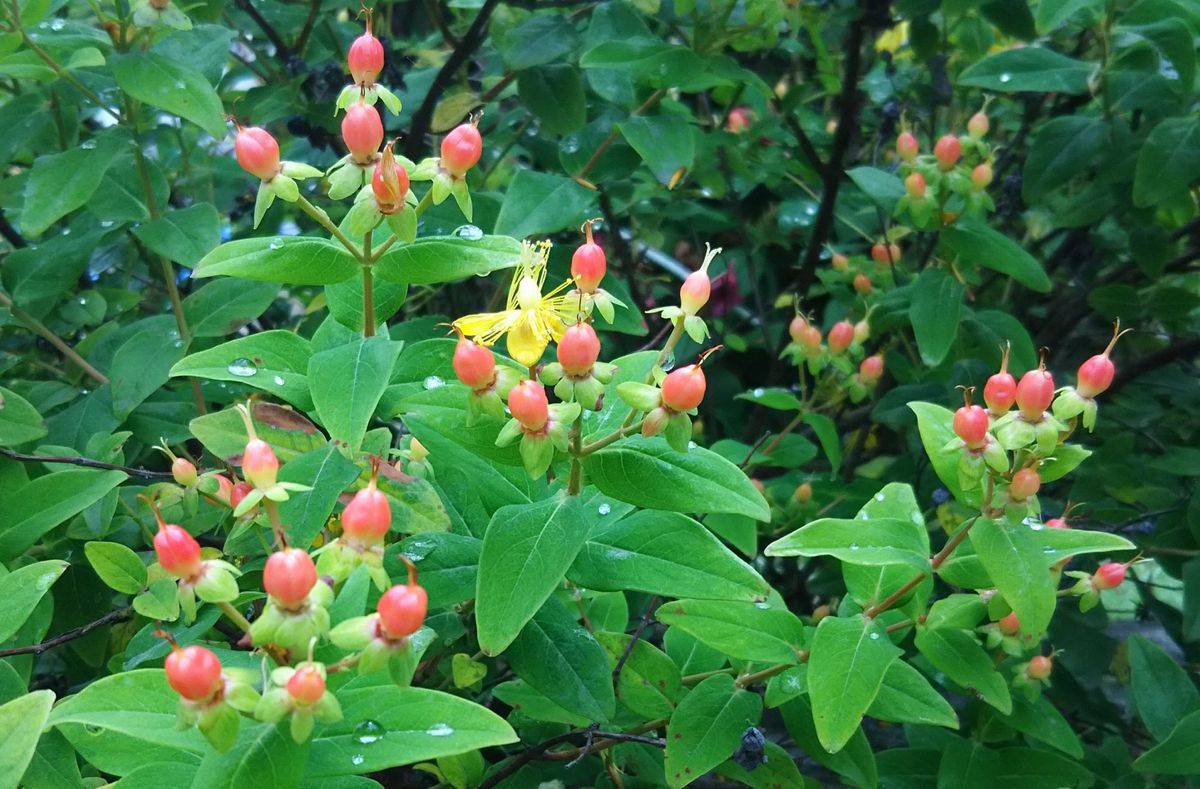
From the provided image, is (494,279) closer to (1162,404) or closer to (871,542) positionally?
(871,542)

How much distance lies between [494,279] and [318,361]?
2.75 ft

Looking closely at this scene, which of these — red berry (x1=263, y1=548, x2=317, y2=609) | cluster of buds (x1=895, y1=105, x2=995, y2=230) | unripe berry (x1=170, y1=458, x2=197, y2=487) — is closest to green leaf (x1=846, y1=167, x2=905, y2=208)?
cluster of buds (x1=895, y1=105, x2=995, y2=230)

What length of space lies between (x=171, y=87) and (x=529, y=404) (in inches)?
26.9

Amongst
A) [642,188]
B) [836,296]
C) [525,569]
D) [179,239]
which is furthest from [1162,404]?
[179,239]

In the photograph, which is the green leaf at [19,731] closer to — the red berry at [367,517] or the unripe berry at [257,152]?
the red berry at [367,517]

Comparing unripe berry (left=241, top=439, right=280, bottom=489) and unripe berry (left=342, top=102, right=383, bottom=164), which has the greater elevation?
unripe berry (left=342, top=102, right=383, bottom=164)

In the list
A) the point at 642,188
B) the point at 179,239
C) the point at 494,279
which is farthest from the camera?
the point at 642,188

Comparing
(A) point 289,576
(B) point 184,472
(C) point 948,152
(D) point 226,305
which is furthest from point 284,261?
(C) point 948,152

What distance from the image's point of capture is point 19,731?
27.1 inches

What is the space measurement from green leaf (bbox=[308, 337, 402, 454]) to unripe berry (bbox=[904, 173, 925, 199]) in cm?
80

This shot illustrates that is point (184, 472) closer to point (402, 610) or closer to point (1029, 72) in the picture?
point (402, 610)

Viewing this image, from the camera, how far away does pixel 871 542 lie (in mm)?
841

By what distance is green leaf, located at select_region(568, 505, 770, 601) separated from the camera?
76 cm

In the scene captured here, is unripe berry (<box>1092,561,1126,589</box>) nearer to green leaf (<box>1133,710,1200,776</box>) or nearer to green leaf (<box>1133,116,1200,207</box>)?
green leaf (<box>1133,710,1200,776</box>)
